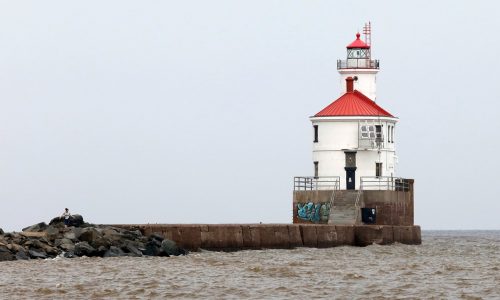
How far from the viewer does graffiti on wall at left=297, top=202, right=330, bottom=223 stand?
51750mm

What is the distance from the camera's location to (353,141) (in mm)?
52688

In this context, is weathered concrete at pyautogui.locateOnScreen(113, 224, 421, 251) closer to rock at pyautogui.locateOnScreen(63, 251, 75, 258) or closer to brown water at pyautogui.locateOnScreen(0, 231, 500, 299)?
brown water at pyautogui.locateOnScreen(0, 231, 500, 299)

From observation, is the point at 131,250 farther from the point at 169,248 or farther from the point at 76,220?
the point at 76,220

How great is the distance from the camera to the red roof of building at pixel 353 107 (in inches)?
2079

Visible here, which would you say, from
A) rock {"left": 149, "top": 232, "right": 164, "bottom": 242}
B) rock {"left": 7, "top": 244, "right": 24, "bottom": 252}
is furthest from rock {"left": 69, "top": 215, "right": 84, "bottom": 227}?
rock {"left": 7, "top": 244, "right": 24, "bottom": 252}

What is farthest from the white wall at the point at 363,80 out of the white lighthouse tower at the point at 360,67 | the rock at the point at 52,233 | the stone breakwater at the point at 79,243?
the rock at the point at 52,233

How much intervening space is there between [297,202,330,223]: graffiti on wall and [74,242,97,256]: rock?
15728mm

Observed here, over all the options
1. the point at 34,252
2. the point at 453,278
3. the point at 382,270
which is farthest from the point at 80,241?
the point at 453,278

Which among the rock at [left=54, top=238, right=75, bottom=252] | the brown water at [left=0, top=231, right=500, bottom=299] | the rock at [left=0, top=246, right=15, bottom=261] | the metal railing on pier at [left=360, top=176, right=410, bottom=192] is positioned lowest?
the brown water at [left=0, top=231, right=500, bottom=299]

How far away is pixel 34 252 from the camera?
36.5 meters

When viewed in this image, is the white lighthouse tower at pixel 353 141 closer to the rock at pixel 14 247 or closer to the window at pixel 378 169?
the window at pixel 378 169

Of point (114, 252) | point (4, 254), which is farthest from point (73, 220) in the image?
point (4, 254)

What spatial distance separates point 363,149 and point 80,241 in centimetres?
1712

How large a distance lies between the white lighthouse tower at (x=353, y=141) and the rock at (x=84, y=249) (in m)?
16.9
